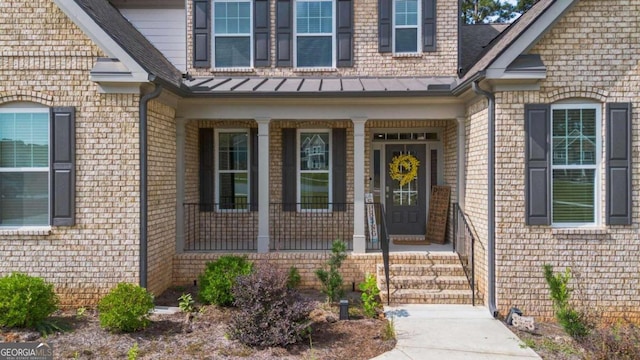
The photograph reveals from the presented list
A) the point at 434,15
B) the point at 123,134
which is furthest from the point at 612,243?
the point at 123,134

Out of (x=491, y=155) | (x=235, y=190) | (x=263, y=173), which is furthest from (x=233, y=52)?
(x=491, y=155)

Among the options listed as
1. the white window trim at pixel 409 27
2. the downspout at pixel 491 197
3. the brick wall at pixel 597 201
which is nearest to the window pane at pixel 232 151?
the white window trim at pixel 409 27

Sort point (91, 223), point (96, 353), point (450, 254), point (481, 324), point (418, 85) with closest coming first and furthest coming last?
1. point (96, 353)
2. point (481, 324)
3. point (91, 223)
4. point (450, 254)
5. point (418, 85)

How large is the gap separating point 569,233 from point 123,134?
23.9 ft

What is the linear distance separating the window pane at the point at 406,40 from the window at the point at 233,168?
3955 mm

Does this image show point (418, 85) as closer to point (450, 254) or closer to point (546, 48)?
point (546, 48)

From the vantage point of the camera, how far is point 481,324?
257 inches

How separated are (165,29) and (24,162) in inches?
186

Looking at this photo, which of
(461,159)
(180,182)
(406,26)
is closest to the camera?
(461,159)

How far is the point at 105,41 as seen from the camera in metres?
6.75

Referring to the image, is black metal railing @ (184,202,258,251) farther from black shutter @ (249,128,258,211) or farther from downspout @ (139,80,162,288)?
downspout @ (139,80,162,288)

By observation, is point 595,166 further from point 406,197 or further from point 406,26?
point 406,26

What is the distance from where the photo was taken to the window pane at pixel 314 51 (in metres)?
9.73

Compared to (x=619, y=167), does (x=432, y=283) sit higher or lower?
lower
